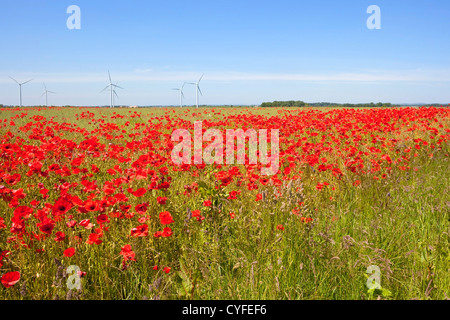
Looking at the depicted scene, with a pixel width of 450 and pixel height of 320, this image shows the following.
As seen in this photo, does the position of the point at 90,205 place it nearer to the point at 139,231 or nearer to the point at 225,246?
the point at 139,231

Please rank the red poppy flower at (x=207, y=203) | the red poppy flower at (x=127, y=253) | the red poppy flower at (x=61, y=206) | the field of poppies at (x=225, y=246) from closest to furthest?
1. the field of poppies at (x=225, y=246)
2. the red poppy flower at (x=127, y=253)
3. the red poppy flower at (x=61, y=206)
4. the red poppy flower at (x=207, y=203)

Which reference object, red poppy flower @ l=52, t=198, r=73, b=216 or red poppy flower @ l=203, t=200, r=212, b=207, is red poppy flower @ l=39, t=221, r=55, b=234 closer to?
red poppy flower @ l=52, t=198, r=73, b=216

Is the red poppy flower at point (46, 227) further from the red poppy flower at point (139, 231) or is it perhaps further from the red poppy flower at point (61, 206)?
the red poppy flower at point (139, 231)

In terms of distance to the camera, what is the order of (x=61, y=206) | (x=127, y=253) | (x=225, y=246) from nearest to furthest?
(x=127, y=253), (x=61, y=206), (x=225, y=246)

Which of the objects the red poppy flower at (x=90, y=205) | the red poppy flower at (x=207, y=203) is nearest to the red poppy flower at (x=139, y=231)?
the red poppy flower at (x=90, y=205)

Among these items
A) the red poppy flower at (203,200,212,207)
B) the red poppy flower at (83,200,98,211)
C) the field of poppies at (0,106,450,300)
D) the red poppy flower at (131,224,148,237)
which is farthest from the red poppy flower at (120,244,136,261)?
the red poppy flower at (203,200,212,207)

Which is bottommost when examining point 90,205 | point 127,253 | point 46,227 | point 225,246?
point 225,246

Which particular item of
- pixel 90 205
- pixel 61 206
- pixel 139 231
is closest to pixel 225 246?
pixel 139 231

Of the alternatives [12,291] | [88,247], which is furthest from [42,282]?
[88,247]

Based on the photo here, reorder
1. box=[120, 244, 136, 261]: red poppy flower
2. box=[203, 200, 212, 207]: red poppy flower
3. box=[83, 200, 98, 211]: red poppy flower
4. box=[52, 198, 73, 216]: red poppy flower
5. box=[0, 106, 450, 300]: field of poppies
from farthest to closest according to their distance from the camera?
box=[203, 200, 212, 207]: red poppy flower < box=[83, 200, 98, 211]: red poppy flower < box=[52, 198, 73, 216]: red poppy flower < box=[120, 244, 136, 261]: red poppy flower < box=[0, 106, 450, 300]: field of poppies
